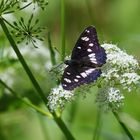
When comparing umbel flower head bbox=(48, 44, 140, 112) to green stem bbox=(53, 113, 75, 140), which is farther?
green stem bbox=(53, 113, 75, 140)

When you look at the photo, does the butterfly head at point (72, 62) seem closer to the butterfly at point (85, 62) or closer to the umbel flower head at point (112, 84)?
the butterfly at point (85, 62)

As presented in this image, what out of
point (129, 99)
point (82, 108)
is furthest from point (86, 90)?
point (82, 108)

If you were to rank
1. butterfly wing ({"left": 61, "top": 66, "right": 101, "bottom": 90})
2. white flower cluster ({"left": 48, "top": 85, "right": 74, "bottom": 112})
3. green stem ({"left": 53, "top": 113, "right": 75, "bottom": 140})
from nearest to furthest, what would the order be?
1. butterfly wing ({"left": 61, "top": 66, "right": 101, "bottom": 90})
2. white flower cluster ({"left": 48, "top": 85, "right": 74, "bottom": 112})
3. green stem ({"left": 53, "top": 113, "right": 75, "bottom": 140})

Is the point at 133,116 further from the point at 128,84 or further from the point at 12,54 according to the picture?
the point at 128,84

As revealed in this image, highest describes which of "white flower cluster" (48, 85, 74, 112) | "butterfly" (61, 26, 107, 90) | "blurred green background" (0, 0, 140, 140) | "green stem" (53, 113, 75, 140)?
"blurred green background" (0, 0, 140, 140)

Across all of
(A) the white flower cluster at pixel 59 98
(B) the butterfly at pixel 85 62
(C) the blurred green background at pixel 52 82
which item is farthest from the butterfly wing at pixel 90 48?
(C) the blurred green background at pixel 52 82

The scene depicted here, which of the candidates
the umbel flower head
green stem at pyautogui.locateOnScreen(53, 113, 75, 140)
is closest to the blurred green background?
green stem at pyautogui.locateOnScreen(53, 113, 75, 140)

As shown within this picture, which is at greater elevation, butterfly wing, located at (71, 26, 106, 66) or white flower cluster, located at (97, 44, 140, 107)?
butterfly wing, located at (71, 26, 106, 66)

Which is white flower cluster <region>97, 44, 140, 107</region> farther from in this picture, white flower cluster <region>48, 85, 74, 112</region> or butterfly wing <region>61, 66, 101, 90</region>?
white flower cluster <region>48, 85, 74, 112</region>
